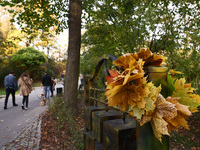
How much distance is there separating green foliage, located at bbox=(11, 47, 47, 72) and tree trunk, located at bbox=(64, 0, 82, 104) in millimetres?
17719

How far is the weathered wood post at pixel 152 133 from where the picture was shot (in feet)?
2.98

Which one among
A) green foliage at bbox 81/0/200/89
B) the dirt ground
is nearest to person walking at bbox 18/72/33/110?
the dirt ground

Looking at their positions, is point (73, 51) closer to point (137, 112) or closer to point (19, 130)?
point (19, 130)

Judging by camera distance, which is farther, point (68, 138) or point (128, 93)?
point (68, 138)

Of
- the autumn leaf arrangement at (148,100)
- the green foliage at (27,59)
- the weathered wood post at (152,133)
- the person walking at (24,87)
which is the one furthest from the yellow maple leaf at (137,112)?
the green foliage at (27,59)

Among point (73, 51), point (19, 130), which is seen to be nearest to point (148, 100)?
point (19, 130)

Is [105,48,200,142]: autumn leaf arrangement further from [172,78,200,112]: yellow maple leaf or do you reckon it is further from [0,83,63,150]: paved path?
[0,83,63,150]: paved path

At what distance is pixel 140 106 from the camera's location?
0.81m

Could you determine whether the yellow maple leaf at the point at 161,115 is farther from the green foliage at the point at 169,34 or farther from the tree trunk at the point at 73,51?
the tree trunk at the point at 73,51

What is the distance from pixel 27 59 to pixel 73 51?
18522mm

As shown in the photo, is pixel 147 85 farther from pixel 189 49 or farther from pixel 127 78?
pixel 189 49

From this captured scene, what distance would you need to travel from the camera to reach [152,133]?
35.8 inches

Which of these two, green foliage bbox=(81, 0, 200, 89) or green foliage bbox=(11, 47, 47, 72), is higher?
green foliage bbox=(11, 47, 47, 72)

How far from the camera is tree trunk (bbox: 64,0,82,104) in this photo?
21.3 ft
